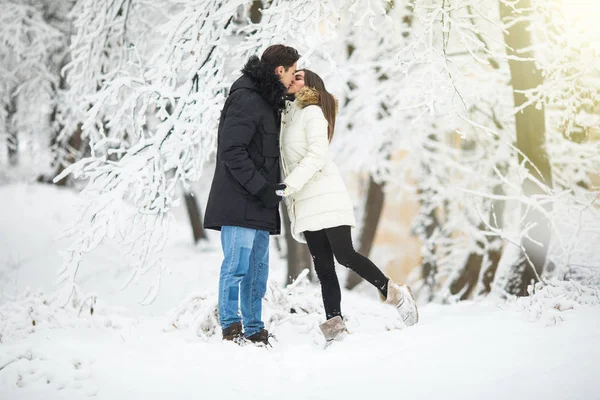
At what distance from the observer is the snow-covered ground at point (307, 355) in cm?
275

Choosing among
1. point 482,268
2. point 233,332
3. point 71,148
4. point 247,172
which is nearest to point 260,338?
point 233,332

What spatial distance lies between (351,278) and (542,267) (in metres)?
4.79

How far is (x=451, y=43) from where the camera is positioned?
9.14 meters

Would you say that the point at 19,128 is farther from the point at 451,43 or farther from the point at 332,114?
the point at 332,114

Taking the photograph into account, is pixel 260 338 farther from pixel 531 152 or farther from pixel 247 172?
pixel 531 152

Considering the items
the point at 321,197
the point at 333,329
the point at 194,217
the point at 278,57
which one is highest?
the point at 278,57

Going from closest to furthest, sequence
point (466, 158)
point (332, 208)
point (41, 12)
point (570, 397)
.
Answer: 1. point (570, 397)
2. point (332, 208)
3. point (466, 158)
4. point (41, 12)

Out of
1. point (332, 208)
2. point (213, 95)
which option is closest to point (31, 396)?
point (332, 208)

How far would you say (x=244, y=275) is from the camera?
12.3 feet

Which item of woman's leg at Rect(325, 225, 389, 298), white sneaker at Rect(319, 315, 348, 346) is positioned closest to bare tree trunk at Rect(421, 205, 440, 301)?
woman's leg at Rect(325, 225, 389, 298)

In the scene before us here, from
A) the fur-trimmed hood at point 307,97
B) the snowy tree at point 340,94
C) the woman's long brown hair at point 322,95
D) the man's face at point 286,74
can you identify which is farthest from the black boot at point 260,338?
the man's face at point 286,74

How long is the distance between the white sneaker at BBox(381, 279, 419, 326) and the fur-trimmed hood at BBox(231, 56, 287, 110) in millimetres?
1518

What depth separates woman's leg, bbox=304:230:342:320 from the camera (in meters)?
3.87

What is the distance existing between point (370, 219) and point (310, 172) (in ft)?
22.2
